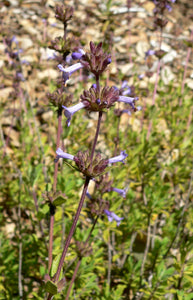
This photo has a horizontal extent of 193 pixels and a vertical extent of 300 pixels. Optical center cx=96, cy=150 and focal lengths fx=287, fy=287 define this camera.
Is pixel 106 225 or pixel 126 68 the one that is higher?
pixel 126 68

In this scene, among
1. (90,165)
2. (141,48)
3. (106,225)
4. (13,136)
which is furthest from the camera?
(141,48)

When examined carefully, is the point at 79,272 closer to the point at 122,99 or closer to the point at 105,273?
the point at 105,273

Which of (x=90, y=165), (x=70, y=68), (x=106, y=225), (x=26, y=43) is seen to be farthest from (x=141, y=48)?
(x=90, y=165)

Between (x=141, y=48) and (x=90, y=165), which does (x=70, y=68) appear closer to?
(x=90, y=165)

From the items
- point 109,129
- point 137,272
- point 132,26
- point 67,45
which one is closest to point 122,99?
point 67,45

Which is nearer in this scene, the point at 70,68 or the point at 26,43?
the point at 70,68

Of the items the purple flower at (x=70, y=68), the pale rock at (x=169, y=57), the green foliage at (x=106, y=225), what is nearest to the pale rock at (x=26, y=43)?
the green foliage at (x=106, y=225)

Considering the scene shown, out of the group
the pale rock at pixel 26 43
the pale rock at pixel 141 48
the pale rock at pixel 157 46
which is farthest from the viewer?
the pale rock at pixel 141 48

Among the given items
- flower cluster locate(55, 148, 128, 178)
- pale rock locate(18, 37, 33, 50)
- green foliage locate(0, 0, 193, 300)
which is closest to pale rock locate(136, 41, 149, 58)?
green foliage locate(0, 0, 193, 300)

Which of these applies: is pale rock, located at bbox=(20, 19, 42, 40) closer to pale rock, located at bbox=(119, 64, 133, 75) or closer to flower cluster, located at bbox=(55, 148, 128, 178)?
pale rock, located at bbox=(119, 64, 133, 75)

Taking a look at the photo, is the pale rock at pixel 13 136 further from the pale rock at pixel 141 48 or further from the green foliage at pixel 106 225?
the pale rock at pixel 141 48

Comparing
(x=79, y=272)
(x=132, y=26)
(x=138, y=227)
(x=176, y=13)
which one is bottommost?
(x=79, y=272)
